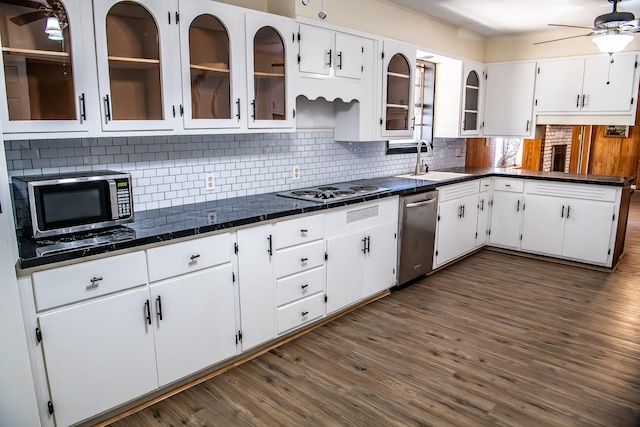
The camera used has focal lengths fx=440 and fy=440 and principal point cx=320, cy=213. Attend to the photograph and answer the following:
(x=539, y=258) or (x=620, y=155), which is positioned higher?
(x=620, y=155)

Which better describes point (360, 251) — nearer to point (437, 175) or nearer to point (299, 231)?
point (299, 231)

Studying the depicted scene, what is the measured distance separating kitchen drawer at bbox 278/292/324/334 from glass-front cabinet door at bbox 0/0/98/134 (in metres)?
1.62

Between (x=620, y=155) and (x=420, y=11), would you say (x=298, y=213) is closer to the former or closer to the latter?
(x=420, y=11)

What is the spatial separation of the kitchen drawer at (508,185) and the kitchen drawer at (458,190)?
0.38m

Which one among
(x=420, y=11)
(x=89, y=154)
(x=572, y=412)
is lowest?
(x=572, y=412)

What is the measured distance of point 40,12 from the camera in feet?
6.38

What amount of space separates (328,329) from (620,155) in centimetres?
932

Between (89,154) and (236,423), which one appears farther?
(89,154)

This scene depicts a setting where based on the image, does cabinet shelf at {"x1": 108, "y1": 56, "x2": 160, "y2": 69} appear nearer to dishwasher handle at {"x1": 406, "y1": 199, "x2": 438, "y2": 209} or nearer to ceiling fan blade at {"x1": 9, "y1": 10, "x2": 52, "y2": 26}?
ceiling fan blade at {"x1": 9, "y1": 10, "x2": 52, "y2": 26}

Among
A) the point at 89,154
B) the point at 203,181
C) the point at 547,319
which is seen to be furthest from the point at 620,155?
the point at 89,154

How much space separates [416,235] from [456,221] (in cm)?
82

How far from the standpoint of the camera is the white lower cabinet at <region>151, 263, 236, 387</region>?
227 cm

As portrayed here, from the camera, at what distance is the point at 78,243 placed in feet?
6.48

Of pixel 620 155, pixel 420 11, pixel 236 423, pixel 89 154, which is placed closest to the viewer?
pixel 236 423
